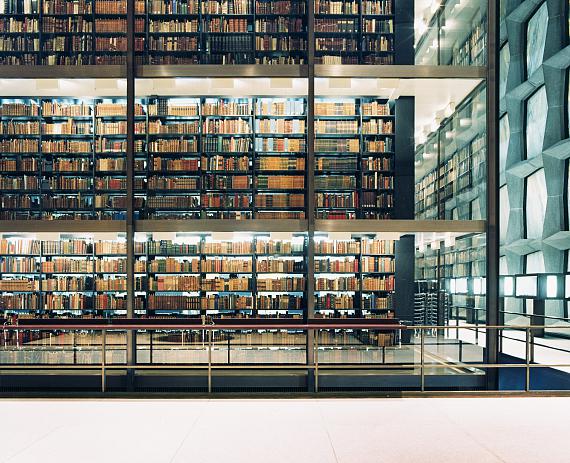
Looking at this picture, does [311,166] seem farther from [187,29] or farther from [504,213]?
[504,213]

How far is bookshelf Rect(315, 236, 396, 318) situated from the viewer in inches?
311

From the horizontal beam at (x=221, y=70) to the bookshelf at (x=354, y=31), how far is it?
49cm

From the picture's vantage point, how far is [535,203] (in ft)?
44.8

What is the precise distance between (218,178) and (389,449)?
5122mm

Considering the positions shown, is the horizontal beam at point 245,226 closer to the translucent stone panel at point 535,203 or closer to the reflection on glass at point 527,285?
the reflection on glass at point 527,285

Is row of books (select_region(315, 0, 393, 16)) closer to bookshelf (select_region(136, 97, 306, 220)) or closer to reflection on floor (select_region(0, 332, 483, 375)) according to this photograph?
bookshelf (select_region(136, 97, 306, 220))

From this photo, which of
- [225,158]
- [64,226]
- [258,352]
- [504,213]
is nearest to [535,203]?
[504,213]

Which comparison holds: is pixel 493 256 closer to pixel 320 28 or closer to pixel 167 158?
pixel 320 28

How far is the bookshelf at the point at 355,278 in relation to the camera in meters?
7.89

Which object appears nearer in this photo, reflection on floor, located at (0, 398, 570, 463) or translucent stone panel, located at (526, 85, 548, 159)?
reflection on floor, located at (0, 398, 570, 463)

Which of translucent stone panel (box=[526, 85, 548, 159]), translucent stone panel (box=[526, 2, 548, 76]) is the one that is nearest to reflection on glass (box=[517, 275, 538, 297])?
translucent stone panel (box=[526, 85, 548, 159])

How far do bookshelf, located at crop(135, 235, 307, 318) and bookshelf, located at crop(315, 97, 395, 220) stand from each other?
82cm

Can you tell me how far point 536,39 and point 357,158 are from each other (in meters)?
8.21

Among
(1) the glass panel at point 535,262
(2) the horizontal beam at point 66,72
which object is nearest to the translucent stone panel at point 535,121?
(1) the glass panel at point 535,262
